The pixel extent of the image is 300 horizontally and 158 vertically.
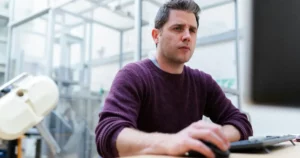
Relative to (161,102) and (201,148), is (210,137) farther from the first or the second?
(161,102)

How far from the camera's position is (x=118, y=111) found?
0.69 m

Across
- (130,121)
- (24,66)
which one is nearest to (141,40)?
(130,121)

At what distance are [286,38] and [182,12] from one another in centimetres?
74

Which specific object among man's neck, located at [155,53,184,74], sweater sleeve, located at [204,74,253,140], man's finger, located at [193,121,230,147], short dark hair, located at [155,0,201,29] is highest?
short dark hair, located at [155,0,201,29]

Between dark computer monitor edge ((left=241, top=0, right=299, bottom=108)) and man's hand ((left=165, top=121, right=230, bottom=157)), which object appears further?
man's hand ((left=165, top=121, right=230, bottom=157))

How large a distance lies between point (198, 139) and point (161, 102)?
19.1 inches

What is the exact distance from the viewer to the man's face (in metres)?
0.94

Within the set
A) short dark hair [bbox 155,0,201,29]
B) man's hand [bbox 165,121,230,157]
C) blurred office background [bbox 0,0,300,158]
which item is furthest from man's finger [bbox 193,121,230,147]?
blurred office background [bbox 0,0,300,158]

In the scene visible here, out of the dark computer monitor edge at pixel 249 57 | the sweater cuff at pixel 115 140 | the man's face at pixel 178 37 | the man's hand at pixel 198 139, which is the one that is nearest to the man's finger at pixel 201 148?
the man's hand at pixel 198 139

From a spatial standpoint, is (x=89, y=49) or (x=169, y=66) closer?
(x=169, y=66)

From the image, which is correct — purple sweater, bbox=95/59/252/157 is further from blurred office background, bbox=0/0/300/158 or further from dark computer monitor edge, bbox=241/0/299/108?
blurred office background, bbox=0/0/300/158

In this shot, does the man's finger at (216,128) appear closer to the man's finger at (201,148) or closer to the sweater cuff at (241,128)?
the man's finger at (201,148)

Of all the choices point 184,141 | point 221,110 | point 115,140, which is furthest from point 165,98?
point 184,141

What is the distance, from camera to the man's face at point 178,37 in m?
0.94
